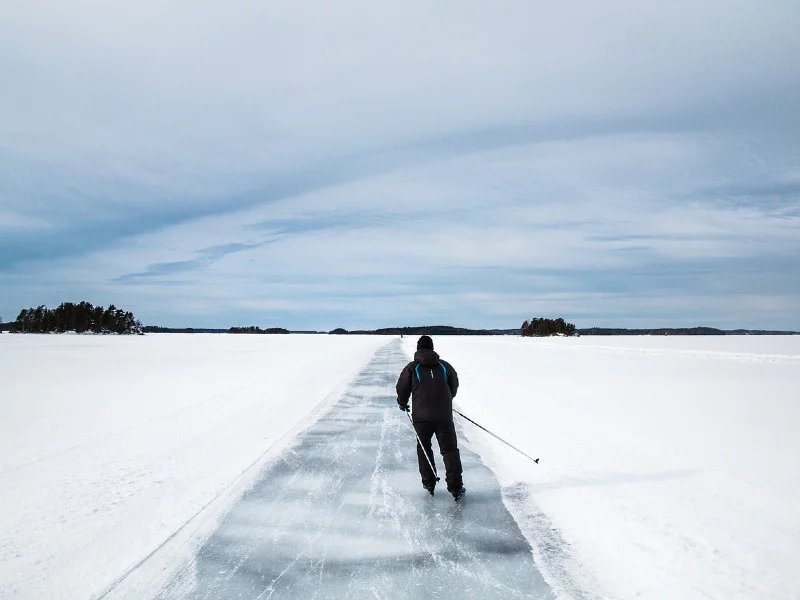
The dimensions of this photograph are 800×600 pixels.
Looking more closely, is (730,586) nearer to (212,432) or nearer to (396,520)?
(396,520)

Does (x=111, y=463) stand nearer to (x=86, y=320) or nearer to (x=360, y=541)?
(x=360, y=541)

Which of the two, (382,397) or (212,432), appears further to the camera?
(382,397)

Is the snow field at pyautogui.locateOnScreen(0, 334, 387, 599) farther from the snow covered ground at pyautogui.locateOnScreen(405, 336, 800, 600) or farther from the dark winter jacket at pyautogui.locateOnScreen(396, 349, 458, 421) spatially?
the snow covered ground at pyautogui.locateOnScreen(405, 336, 800, 600)

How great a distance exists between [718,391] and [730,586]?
14.5m

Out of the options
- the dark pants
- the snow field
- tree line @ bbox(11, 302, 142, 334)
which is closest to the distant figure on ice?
the dark pants

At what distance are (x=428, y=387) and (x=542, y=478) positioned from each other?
7.34ft

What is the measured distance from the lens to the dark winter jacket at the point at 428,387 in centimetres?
629

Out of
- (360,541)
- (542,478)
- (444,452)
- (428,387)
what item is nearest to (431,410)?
(428,387)

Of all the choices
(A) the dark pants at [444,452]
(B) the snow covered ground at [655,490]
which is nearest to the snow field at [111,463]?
(A) the dark pants at [444,452]

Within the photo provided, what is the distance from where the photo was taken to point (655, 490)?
262 inches

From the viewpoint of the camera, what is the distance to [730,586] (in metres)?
4.16

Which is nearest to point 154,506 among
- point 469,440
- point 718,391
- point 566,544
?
point 566,544

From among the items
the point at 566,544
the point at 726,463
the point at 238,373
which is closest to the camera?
the point at 566,544

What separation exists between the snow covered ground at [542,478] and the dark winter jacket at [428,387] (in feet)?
4.45
